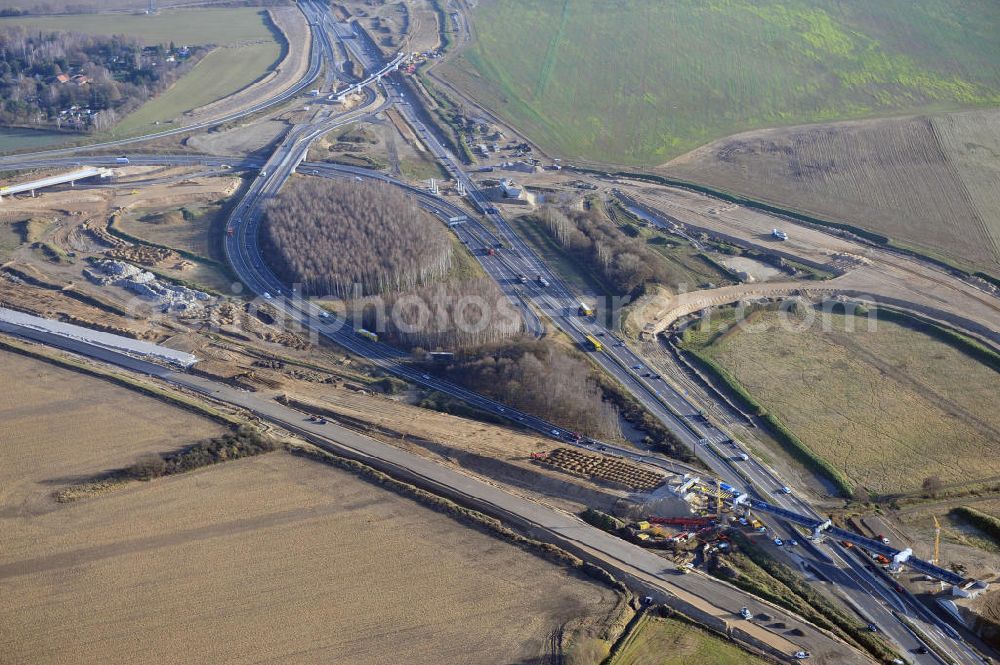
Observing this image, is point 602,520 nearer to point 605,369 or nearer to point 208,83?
point 605,369

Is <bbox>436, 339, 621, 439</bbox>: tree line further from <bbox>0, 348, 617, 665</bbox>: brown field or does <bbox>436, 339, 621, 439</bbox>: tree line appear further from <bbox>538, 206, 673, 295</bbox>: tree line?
<bbox>0, 348, 617, 665</bbox>: brown field

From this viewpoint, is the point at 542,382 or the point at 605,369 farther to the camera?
the point at 605,369

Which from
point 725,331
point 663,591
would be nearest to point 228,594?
point 663,591

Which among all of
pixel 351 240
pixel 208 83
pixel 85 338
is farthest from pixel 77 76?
pixel 85 338

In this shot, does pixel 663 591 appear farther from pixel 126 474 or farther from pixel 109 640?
pixel 126 474

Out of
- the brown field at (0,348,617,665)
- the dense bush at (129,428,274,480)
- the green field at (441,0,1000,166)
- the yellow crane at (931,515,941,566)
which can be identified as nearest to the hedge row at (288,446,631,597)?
the brown field at (0,348,617,665)
